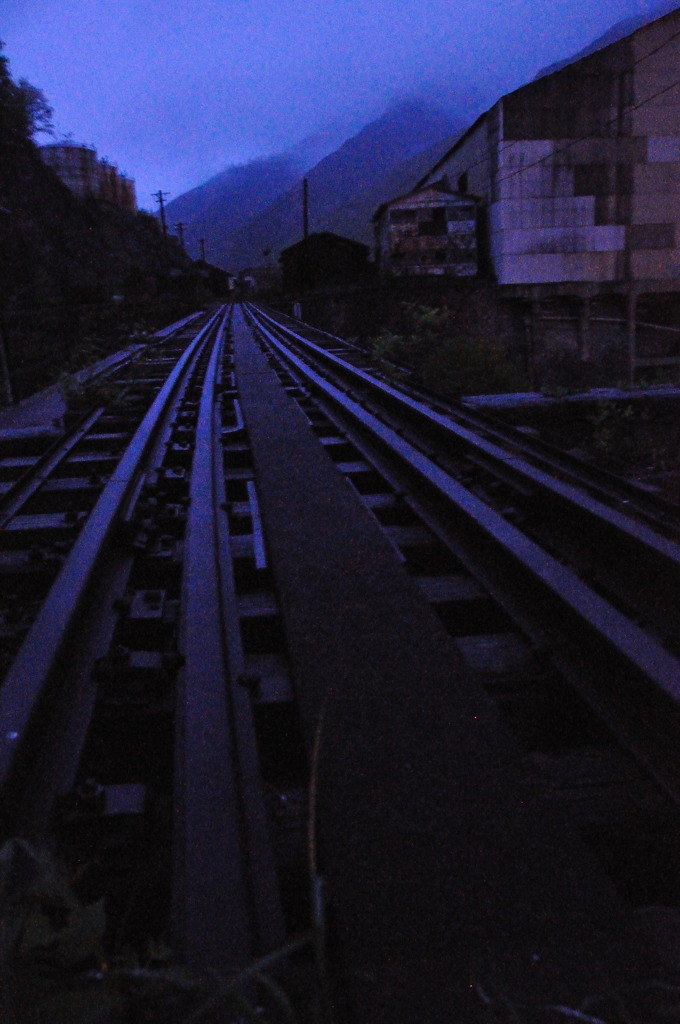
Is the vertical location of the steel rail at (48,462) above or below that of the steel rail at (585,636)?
above

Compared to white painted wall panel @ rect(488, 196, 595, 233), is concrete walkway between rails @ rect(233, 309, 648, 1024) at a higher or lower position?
lower

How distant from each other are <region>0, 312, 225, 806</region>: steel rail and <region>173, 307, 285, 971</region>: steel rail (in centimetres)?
36

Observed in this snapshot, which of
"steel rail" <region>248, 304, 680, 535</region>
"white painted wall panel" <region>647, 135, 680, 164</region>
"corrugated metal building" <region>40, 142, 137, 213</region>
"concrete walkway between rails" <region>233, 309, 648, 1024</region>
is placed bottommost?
"concrete walkway between rails" <region>233, 309, 648, 1024</region>

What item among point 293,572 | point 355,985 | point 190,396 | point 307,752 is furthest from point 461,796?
point 190,396

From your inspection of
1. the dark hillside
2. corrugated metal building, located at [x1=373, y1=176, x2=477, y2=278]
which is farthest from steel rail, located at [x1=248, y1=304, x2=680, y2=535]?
corrugated metal building, located at [x1=373, y1=176, x2=477, y2=278]

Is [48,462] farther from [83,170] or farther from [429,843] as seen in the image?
[83,170]

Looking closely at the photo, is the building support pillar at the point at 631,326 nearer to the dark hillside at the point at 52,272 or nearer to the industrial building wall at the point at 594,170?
the industrial building wall at the point at 594,170

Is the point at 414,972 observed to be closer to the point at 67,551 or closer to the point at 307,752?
the point at 307,752

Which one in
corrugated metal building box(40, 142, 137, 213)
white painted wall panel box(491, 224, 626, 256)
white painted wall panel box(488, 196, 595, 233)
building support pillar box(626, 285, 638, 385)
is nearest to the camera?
white painted wall panel box(488, 196, 595, 233)

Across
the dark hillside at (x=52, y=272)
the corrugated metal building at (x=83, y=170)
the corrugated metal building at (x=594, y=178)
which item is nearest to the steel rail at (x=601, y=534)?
the dark hillside at (x=52, y=272)

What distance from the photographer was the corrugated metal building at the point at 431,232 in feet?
103

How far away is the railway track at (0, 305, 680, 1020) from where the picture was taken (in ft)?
4.65

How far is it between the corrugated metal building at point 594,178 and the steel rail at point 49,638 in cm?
2716

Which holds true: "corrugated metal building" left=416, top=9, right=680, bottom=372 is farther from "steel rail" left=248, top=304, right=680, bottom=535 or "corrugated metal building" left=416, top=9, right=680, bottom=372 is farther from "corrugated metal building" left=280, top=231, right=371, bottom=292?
"steel rail" left=248, top=304, right=680, bottom=535
